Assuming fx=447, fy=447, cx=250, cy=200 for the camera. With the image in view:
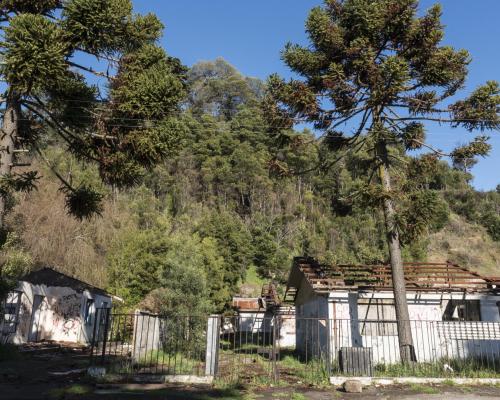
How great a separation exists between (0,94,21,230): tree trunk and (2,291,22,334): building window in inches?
487

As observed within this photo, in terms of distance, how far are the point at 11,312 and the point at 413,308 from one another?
1839 cm

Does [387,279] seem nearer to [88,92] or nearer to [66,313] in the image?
[88,92]

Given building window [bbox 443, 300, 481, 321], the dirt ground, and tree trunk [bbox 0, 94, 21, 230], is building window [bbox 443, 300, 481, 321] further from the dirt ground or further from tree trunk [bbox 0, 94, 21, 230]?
tree trunk [bbox 0, 94, 21, 230]

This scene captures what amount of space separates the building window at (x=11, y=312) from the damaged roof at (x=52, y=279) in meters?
1.48

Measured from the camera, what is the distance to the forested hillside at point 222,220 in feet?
78.1

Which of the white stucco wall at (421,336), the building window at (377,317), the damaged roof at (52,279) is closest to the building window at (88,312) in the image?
the damaged roof at (52,279)

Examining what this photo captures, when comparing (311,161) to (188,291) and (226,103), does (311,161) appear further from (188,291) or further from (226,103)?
(188,291)

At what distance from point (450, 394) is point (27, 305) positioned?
1954 centimetres

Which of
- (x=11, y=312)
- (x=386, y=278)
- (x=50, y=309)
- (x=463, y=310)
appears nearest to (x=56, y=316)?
(x=50, y=309)

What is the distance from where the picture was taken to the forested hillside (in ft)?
78.1

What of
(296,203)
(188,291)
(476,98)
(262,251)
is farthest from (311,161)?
(476,98)

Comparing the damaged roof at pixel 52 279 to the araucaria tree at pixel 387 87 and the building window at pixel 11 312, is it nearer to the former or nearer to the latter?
the building window at pixel 11 312

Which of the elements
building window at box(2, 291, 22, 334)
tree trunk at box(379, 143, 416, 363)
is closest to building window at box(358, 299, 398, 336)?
tree trunk at box(379, 143, 416, 363)

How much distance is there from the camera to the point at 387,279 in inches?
771
